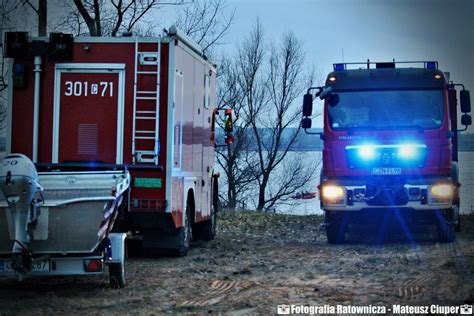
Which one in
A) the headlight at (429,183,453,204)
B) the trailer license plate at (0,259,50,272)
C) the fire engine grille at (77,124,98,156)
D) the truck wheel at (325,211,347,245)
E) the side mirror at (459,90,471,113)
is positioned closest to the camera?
the trailer license plate at (0,259,50,272)

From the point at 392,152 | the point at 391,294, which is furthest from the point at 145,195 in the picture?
the point at 392,152

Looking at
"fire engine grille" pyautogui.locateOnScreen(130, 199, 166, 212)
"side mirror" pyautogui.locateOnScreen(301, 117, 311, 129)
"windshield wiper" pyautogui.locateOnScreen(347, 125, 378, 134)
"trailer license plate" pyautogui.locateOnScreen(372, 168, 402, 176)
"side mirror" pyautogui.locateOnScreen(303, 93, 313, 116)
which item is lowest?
"fire engine grille" pyautogui.locateOnScreen(130, 199, 166, 212)

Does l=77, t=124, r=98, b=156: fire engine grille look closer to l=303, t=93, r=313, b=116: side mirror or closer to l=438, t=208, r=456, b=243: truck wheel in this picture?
l=303, t=93, r=313, b=116: side mirror

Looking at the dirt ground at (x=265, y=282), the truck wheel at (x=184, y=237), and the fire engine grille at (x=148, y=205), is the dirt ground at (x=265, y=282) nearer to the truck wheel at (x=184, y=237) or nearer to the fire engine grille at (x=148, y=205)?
the truck wheel at (x=184, y=237)

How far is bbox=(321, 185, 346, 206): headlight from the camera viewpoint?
13461mm

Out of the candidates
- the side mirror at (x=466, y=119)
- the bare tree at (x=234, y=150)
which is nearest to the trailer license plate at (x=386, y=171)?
the side mirror at (x=466, y=119)

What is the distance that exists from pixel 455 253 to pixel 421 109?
2922 mm

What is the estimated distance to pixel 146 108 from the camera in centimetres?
1090

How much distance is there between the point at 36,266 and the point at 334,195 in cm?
662

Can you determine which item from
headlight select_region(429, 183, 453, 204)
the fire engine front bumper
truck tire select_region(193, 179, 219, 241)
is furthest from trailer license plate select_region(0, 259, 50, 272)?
headlight select_region(429, 183, 453, 204)

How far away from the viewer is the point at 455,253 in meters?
12.2

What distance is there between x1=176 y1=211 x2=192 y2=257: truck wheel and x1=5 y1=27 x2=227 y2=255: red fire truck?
0.84m

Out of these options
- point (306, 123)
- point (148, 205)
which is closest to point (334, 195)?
point (306, 123)

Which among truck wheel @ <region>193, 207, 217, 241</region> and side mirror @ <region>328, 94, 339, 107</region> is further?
truck wheel @ <region>193, 207, 217, 241</region>
